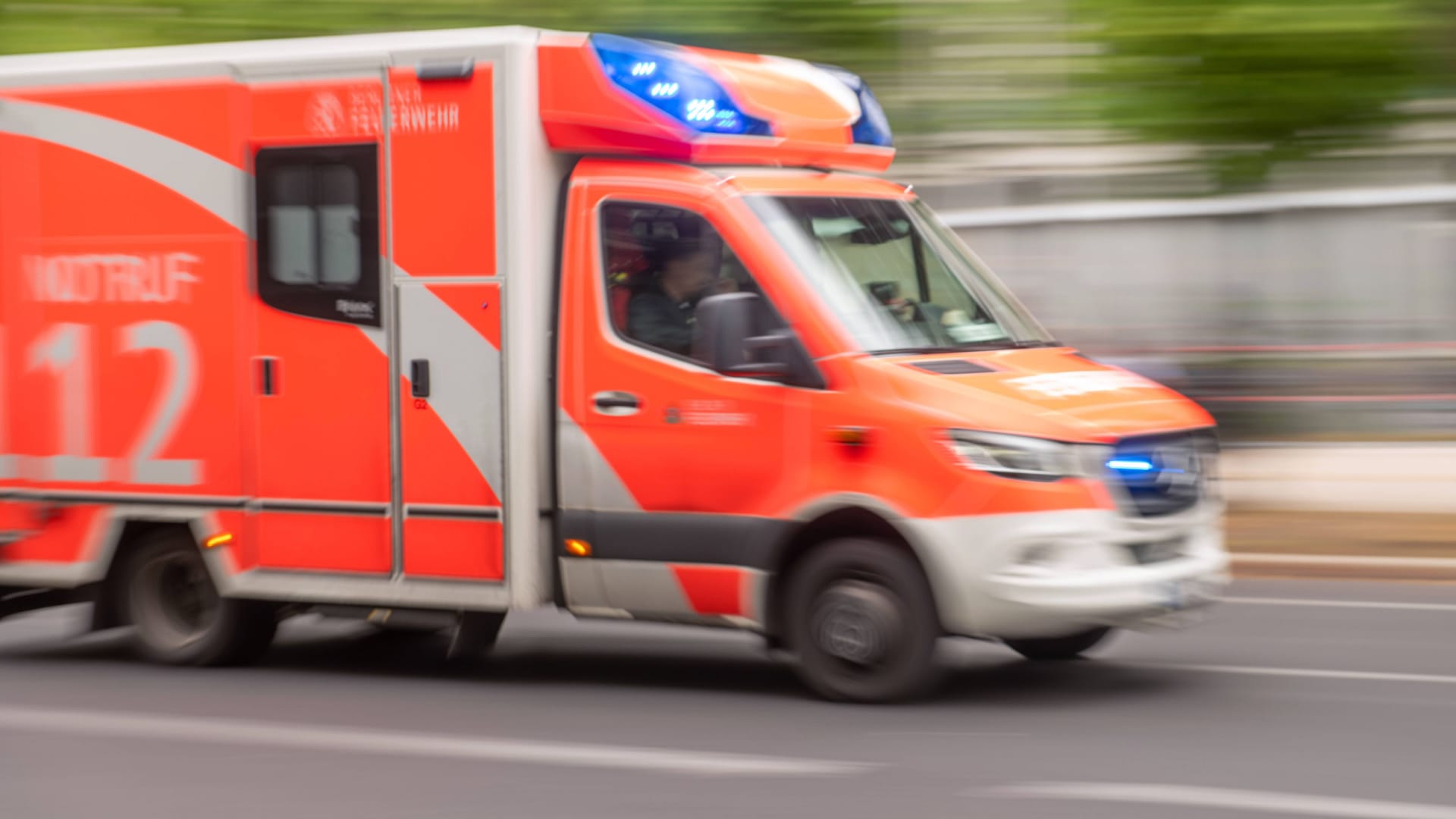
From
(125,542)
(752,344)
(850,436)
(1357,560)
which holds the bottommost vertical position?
(1357,560)

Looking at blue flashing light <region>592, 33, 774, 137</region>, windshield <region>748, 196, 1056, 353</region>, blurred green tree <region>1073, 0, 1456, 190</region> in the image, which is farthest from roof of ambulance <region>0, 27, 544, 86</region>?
blurred green tree <region>1073, 0, 1456, 190</region>

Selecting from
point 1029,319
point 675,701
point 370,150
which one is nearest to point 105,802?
point 675,701

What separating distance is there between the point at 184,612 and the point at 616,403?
2600 mm

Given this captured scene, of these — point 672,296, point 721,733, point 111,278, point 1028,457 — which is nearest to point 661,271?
point 672,296

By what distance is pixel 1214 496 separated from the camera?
779 centimetres

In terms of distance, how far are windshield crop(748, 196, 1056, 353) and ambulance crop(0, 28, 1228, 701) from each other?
0.02 m

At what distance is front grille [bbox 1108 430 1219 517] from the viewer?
23.6 ft

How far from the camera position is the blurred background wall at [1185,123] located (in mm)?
13359

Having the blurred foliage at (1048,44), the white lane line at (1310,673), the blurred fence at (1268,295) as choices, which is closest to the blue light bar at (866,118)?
the white lane line at (1310,673)

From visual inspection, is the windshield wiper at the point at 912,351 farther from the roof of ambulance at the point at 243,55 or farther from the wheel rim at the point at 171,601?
the wheel rim at the point at 171,601

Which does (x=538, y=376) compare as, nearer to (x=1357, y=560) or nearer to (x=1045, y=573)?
(x=1045, y=573)

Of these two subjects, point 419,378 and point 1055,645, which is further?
point 1055,645

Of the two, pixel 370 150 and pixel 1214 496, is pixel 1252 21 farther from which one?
pixel 370 150

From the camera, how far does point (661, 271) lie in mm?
7820
